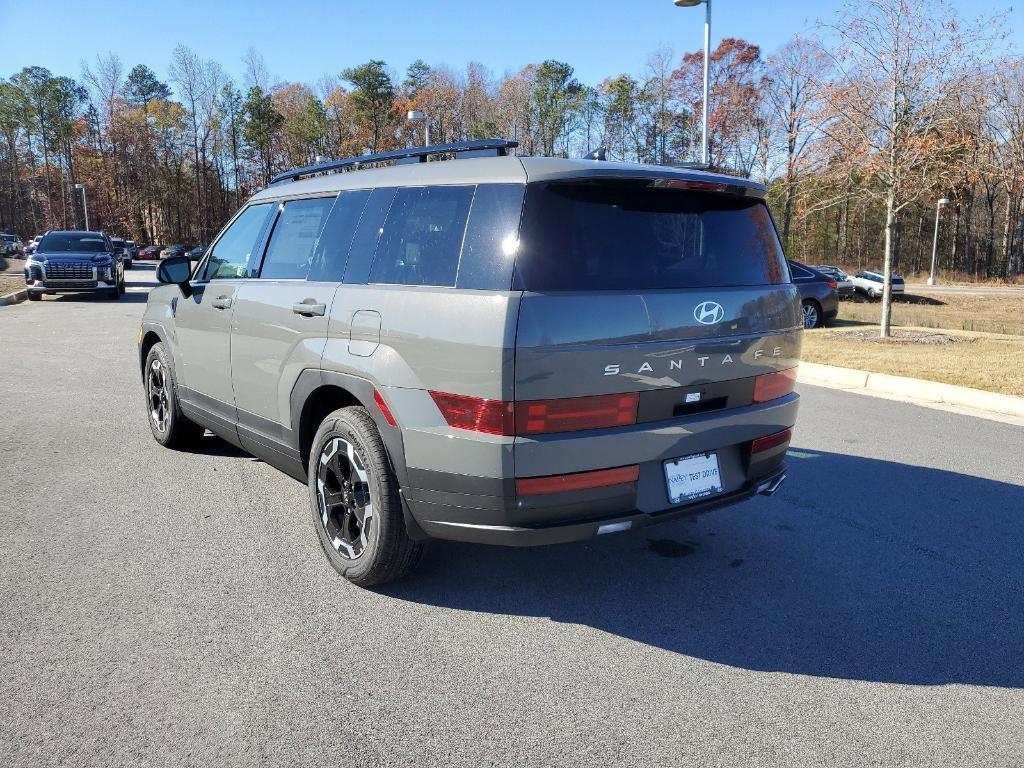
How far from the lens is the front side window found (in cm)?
485

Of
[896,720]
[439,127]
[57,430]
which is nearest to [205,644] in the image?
[896,720]

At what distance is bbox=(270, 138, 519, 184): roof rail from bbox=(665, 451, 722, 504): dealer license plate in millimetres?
1584

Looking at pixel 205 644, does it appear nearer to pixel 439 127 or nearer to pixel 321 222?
pixel 321 222

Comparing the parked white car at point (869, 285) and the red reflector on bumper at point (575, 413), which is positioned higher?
the red reflector on bumper at point (575, 413)

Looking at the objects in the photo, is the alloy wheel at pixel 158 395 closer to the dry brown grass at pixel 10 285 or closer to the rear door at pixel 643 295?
the rear door at pixel 643 295

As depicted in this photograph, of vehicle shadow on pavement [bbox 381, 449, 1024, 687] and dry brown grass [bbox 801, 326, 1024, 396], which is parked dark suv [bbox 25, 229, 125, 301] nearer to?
dry brown grass [bbox 801, 326, 1024, 396]

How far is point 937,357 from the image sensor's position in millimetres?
11328

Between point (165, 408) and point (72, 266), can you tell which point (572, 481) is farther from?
point (72, 266)

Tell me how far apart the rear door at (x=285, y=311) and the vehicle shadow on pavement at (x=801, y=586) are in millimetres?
1228

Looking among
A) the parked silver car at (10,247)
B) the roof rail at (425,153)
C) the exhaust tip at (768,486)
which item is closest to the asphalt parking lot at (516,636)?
the exhaust tip at (768,486)

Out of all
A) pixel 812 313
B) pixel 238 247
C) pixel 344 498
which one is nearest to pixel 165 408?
pixel 238 247

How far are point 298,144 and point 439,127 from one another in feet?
60.2

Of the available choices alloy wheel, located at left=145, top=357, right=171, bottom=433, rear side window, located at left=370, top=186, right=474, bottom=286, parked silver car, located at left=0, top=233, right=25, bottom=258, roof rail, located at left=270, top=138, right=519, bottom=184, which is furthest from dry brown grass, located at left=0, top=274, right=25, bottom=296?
parked silver car, located at left=0, top=233, right=25, bottom=258

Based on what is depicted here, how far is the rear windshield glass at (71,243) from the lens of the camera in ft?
69.3
